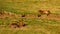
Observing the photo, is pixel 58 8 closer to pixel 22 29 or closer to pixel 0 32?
pixel 22 29

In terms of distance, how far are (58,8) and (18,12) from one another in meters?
2.88

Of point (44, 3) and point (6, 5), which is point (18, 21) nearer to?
point (6, 5)

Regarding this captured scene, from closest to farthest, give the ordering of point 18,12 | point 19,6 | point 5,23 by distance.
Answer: point 5,23 → point 18,12 → point 19,6

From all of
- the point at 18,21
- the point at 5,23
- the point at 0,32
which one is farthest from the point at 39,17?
the point at 0,32

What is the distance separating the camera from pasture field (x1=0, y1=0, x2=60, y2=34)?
982cm

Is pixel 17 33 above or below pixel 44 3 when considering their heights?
below

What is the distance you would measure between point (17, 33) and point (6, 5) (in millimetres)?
4477

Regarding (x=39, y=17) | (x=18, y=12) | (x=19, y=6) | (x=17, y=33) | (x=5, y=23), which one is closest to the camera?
(x=17, y=33)

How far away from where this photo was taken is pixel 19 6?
13.5 metres

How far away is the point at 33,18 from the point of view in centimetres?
1124

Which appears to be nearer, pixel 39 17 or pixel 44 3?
pixel 39 17

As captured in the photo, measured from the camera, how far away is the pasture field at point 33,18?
9.82 metres

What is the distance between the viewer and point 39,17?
11516 mm

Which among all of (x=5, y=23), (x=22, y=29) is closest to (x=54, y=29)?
(x=22, y=29)
